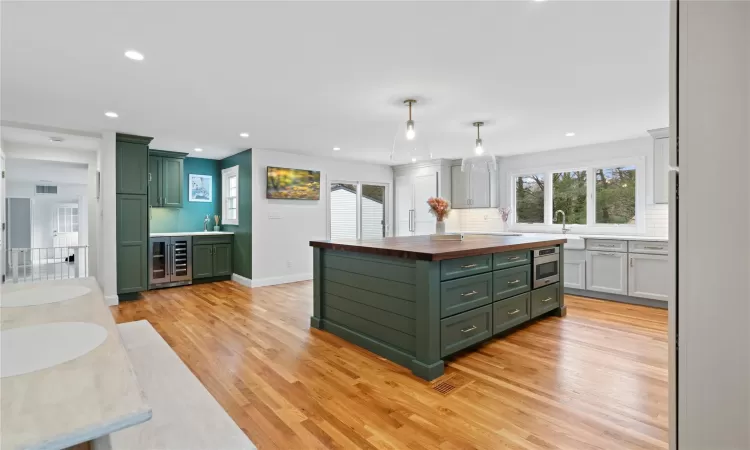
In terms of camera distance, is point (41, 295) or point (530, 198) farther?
point (530, 198)

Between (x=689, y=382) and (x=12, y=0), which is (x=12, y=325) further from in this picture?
(x=689, y=382)

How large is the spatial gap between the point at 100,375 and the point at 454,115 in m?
3.81

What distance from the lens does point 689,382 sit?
1.03 meters

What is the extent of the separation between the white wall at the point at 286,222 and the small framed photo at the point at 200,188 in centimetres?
157

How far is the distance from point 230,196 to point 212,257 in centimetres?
117

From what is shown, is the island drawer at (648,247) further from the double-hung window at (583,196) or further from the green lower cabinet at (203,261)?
the green lower cabinet at (203,261)

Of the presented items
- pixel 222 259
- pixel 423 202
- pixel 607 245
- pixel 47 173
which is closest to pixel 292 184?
pixel 222 259

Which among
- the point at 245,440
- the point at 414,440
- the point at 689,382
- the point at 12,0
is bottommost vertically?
the point at 414,440

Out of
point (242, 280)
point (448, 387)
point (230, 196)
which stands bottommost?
point (448, 387)

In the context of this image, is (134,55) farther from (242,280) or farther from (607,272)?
(607,272)

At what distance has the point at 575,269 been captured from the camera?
17.6 ft

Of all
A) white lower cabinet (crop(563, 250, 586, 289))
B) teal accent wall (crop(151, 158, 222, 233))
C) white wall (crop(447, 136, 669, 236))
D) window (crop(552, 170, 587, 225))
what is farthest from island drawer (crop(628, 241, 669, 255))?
teal accent wall (crop(151, 158, 222, 233))

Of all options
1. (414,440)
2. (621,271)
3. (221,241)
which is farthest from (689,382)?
(221,241)

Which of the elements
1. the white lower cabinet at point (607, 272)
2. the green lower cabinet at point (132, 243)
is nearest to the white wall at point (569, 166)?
the white lower cabinet at point (607, 272)
